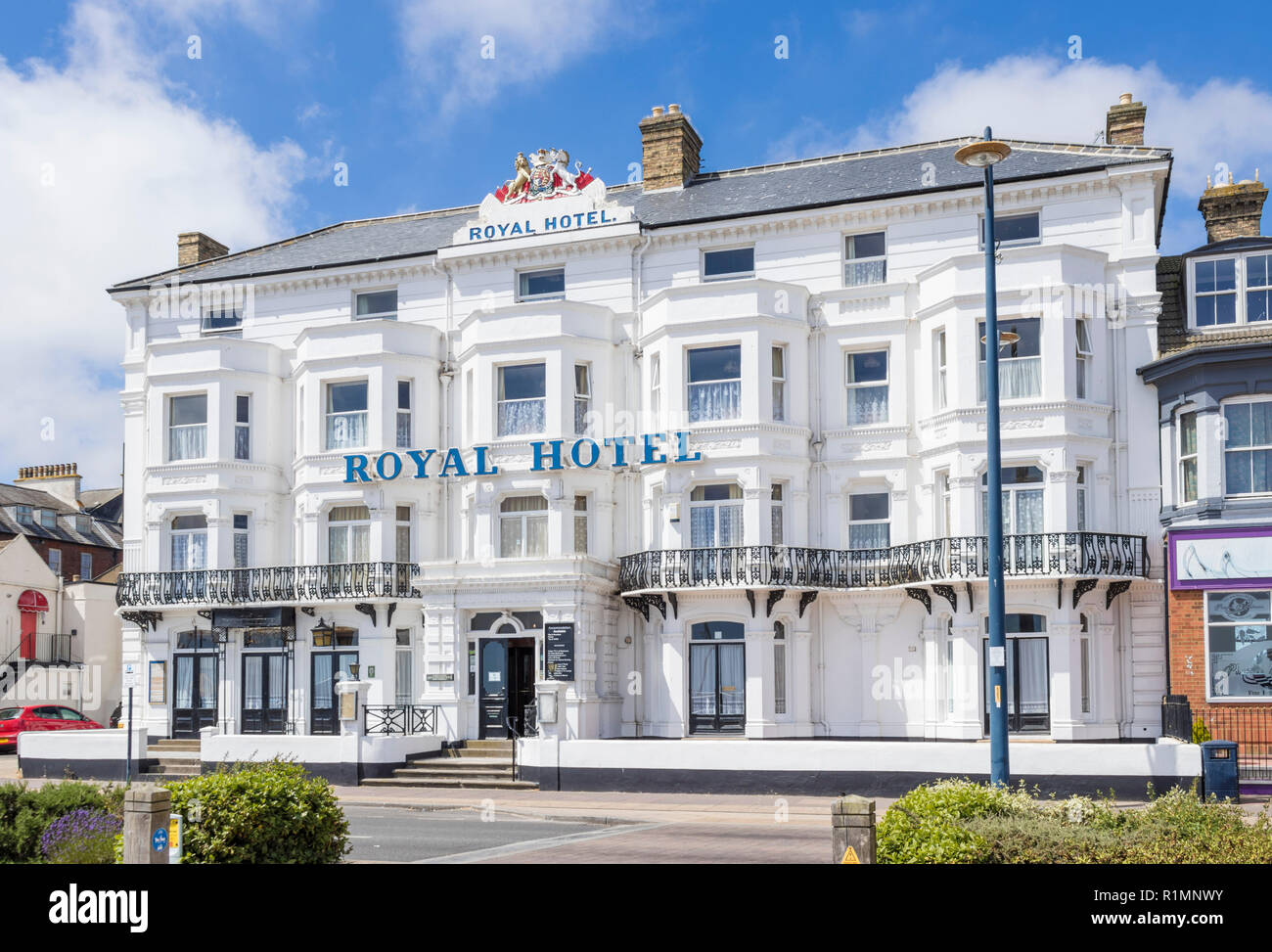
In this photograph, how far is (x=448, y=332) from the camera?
32.2m

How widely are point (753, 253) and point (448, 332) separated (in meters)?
7.81

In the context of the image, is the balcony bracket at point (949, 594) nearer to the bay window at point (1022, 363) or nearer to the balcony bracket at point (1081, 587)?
the balcony bracket at point (1081, 587)

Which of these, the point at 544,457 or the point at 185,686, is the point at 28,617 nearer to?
the point at 185,686

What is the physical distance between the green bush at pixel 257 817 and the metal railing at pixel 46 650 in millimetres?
37529

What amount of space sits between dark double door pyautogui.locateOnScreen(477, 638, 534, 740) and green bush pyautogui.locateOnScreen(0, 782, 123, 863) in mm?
15565

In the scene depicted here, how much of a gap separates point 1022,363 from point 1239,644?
6.93 meters

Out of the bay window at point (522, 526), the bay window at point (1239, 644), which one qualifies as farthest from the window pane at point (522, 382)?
the bay window at point (1239, 644)

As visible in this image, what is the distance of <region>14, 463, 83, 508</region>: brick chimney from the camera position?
2227 inches

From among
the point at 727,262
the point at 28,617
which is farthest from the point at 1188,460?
the point at 28,617

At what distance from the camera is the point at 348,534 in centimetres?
3195
